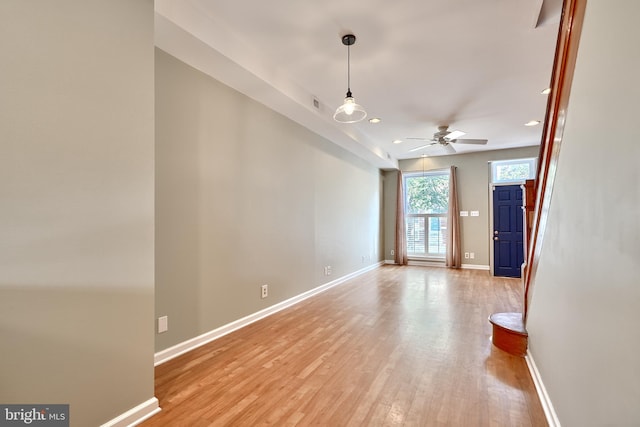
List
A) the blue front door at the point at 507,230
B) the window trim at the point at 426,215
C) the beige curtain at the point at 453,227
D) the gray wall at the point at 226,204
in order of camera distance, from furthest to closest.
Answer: the window trim at the point at 426,215, the beige curtain at the point at 453,227, the blue front door at the point at 507,230, the gray wall at the point at 226,204

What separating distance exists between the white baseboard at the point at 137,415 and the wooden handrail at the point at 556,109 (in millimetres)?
2835

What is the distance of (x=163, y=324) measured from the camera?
2504mm

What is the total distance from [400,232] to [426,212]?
877 millimetres

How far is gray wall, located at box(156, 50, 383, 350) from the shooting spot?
259cm

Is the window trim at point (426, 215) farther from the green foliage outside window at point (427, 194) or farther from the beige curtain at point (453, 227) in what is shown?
the beige curtain at point (453, 227)

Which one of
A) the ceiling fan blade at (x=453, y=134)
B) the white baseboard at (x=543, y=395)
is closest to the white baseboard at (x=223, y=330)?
the white baseboard at (x=543, y=395)

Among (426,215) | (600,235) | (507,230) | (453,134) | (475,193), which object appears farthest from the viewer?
(426,215)

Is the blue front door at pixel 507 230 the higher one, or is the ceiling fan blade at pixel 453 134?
the ceiling fan blade at pixel 453 134

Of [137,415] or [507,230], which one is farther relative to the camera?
[507,230]

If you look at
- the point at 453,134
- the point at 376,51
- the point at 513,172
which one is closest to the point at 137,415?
the point at 376,51

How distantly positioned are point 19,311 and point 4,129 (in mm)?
806

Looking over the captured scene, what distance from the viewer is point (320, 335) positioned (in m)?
3.10

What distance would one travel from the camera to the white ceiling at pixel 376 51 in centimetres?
237

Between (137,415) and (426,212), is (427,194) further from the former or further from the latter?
(137,415)
